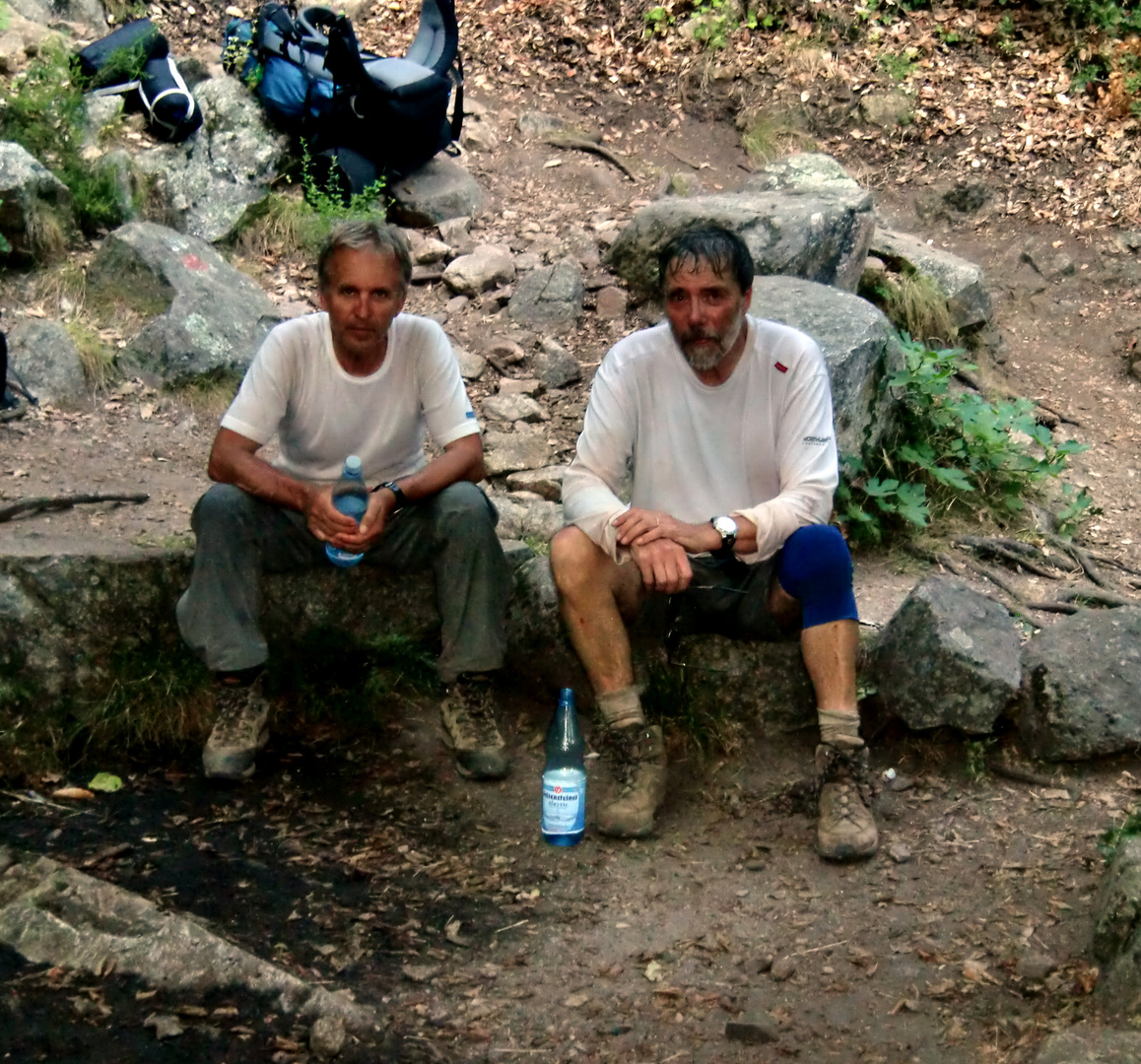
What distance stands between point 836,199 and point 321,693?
4.46 metres

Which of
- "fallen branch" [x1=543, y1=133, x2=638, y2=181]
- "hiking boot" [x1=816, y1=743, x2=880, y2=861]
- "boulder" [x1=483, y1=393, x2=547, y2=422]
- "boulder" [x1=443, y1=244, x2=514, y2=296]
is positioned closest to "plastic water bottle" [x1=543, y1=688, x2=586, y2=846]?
"hiking boot" [x1=816, y1=743, x2=880, y2=861]

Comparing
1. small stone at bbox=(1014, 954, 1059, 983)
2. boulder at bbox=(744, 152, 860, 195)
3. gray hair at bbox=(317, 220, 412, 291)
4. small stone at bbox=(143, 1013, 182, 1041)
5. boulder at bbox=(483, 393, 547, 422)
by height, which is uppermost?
gray hair at bbox=(317, 220, 412, 291)

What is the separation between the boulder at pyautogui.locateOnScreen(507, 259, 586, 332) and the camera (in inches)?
282

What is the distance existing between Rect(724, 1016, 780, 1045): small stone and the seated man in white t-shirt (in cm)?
122

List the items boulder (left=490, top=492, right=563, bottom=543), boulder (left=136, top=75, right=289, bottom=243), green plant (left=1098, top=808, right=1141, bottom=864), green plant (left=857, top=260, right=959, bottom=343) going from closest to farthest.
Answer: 1. green plant (left=1098, top=808, right=1141, bottom=864)
2. boulder (left=490, top=492, right=563, bottom=543)
3. boulder (left=136, top=75, right=289, bottom=243)
4. green plant (left=857, top=260, right=959, bottom=343)

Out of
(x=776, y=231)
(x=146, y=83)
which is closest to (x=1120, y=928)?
(x=776, y=231)

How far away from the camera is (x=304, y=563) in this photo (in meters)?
3.98

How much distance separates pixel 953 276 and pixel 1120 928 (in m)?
5.55

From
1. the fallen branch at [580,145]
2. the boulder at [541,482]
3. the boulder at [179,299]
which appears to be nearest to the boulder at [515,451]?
the boulder at [541,482]

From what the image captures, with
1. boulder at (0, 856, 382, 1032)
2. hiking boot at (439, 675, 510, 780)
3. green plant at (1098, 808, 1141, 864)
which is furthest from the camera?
hiking boot at (439, 675, 510, 780)

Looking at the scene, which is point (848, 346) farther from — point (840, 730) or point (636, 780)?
point (636, 780)

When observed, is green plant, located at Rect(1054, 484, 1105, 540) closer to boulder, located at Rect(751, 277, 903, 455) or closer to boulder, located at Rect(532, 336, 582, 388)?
boulder, located at Rect(751, 277, 903, 455)

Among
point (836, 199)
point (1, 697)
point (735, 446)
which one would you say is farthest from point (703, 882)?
point (836, 199)

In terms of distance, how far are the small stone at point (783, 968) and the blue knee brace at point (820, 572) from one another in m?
0.92
